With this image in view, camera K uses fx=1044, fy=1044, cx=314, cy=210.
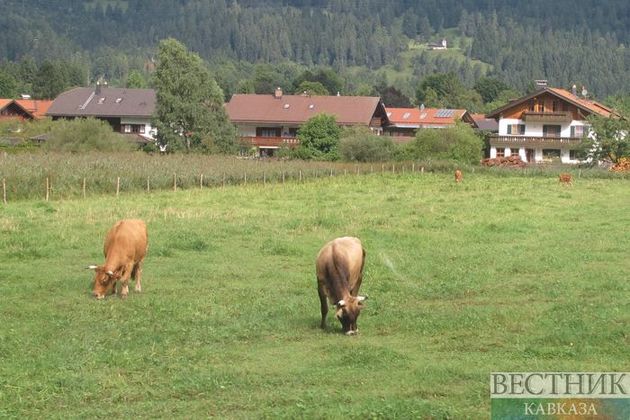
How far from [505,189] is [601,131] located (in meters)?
28.8

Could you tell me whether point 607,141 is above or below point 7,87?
below

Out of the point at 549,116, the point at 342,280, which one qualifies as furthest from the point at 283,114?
the point at 342,280

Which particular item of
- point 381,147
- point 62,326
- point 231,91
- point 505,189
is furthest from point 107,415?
point 231,91

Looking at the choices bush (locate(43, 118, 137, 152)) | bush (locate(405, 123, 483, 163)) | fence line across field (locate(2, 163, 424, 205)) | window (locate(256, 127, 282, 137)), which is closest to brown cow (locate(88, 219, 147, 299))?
fence line across field (locate(2, 163, 424, 205))

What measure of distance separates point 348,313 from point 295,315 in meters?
1.69

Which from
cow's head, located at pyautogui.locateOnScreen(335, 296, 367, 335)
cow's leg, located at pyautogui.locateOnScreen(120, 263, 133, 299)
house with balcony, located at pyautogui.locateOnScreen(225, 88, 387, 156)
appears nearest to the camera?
cow's head, located at pyautogui.locateOnScreen(335, 296, 367, 335)

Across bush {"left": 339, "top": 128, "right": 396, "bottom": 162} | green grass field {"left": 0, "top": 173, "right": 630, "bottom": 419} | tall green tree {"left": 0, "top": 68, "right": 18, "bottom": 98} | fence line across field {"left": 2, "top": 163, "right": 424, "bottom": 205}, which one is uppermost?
tall green tree {"left": 0, "top": 68, "right": 18, "bottom": 98}

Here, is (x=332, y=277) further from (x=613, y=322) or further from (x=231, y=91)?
(x=231, y=91)

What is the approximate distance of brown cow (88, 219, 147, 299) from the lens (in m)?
18.2

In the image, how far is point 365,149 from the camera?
71562 mm

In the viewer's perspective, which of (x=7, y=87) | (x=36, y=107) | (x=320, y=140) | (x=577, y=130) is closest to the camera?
(x=320, y=140)

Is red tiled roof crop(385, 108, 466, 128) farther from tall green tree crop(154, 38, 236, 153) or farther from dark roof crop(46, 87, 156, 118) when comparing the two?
tall green tree crop(154, 38, 236, 153)

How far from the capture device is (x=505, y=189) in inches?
1772

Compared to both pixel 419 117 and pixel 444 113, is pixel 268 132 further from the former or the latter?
pixel 444 113
